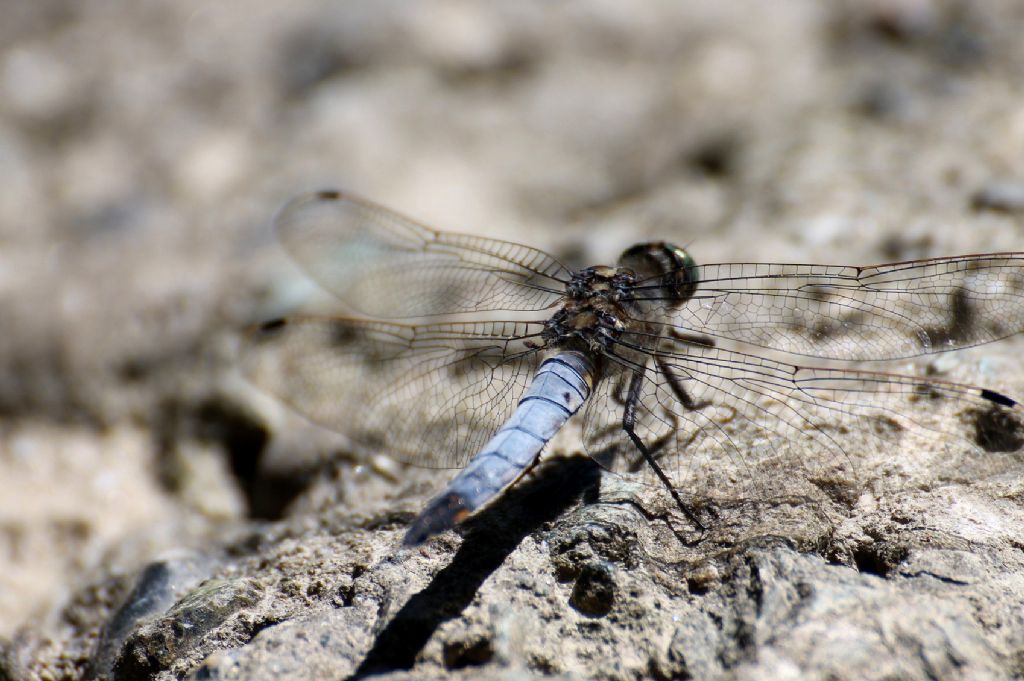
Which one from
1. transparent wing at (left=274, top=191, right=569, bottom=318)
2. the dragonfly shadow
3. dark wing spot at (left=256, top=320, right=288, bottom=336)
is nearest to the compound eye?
transparent wing at (left=274, top=191, right=569, bottom=318)

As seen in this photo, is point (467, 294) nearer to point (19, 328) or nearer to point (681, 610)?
point (681, 610)

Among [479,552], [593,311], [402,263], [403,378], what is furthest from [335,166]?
[479,552]

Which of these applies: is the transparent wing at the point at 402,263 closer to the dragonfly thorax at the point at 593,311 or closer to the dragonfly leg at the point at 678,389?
the dragonfly thorax at the point at 593,311

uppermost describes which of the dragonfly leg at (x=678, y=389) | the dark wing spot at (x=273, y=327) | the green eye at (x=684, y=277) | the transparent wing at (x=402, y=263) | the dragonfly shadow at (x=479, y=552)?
the green eye at (x=684, y=277)

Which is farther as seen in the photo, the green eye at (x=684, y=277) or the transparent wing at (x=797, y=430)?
the green eye at (x=684, y=277)

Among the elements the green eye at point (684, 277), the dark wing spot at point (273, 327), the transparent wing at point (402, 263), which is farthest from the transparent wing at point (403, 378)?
the green eye at point (684, 277)

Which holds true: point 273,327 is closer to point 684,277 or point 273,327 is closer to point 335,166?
point 335,166
